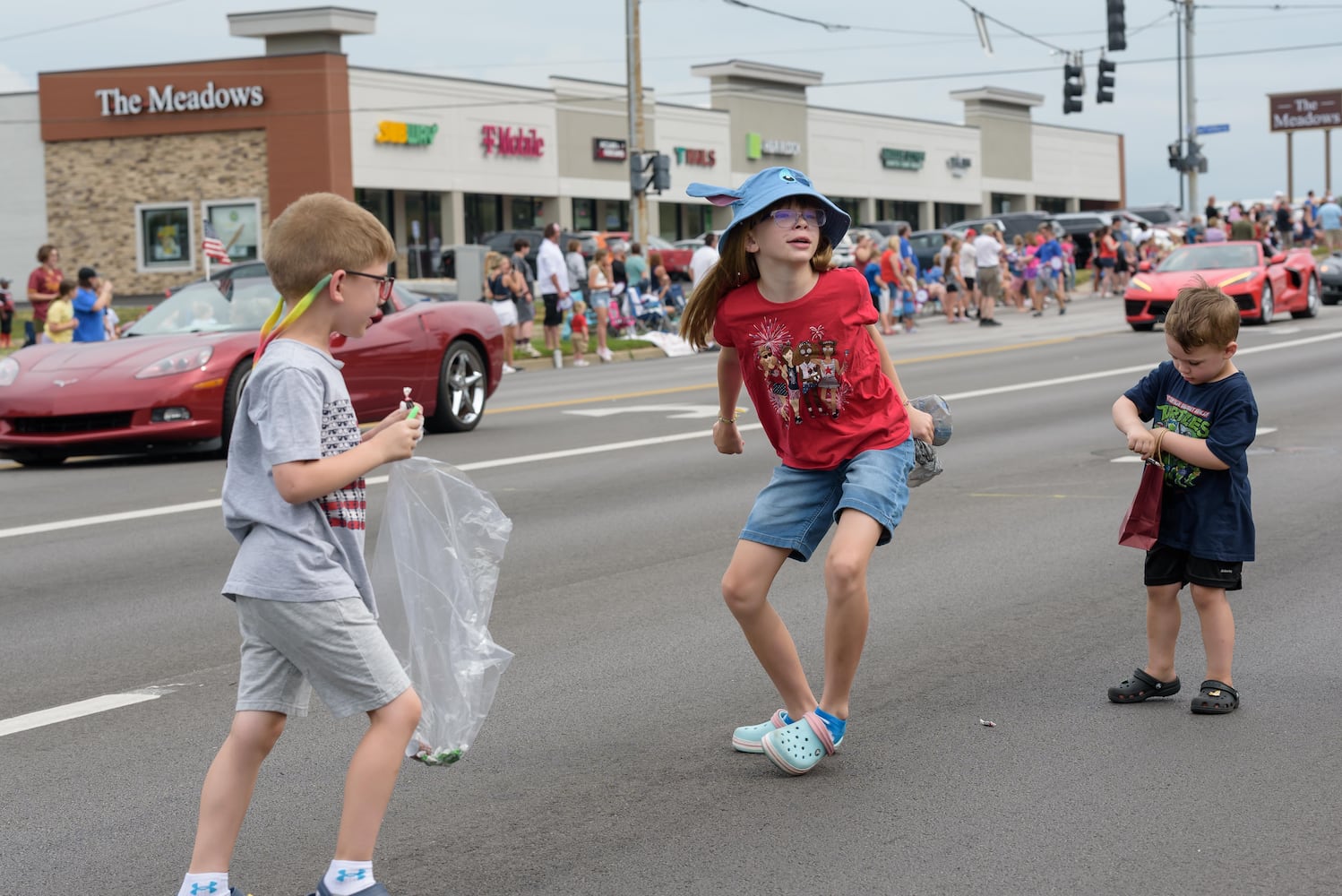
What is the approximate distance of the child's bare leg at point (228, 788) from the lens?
3490 mm

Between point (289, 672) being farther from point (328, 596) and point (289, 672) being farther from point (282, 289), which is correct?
point (282, 289)

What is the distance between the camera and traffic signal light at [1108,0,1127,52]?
118 feet

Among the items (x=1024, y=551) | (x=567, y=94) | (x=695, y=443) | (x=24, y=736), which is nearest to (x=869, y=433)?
(x=24, y=736)

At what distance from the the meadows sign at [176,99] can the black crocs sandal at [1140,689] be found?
44.6 meters

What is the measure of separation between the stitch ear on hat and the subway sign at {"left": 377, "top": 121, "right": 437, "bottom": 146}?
148 feet

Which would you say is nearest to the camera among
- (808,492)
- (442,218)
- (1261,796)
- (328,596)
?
(328,596)

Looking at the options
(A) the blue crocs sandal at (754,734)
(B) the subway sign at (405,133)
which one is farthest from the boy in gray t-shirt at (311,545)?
(B) the subway sign at (405,133)

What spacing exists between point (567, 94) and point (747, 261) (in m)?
51.9

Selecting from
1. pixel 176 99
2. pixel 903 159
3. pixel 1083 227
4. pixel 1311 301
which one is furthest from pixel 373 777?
pixel 903 159

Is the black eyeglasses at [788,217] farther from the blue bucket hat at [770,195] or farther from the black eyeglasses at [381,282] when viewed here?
the black eyeglasses at [381,282]

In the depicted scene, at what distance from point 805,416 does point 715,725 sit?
3.76ft

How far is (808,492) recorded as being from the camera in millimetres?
4867

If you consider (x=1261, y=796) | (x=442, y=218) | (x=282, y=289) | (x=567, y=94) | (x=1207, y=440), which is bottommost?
(x=1261, y=796)

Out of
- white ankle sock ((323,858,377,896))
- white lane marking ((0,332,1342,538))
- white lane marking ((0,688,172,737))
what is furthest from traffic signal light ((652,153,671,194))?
white ankle sock ((323,858,377,896))
